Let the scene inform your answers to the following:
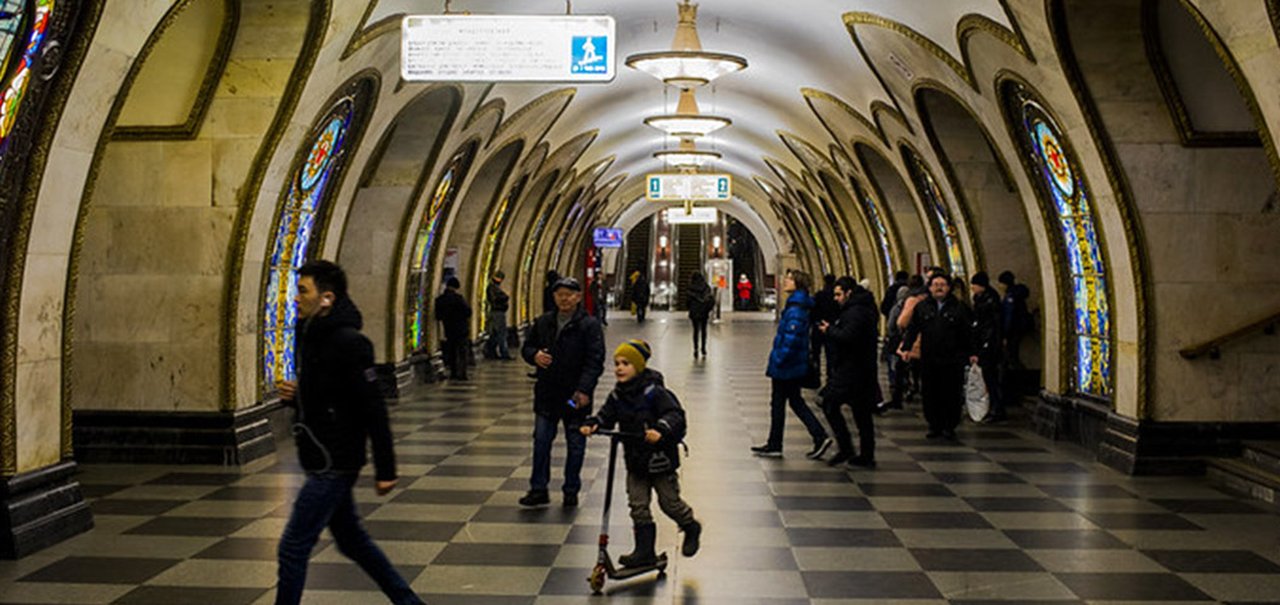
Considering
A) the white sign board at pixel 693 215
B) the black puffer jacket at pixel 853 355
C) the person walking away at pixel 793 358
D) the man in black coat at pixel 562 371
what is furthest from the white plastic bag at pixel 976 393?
the white sign board at pixel 693 215

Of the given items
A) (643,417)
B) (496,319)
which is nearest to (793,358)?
(643,417)

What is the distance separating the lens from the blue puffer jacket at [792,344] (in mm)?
10172

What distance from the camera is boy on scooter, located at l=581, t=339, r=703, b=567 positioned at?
6.20 m

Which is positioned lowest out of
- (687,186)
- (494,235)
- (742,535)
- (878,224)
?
(742,535)

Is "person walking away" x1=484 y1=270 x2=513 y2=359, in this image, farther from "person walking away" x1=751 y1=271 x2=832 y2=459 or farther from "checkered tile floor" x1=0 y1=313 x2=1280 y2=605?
"person walking away" x1=751 y1=271 x2=832 y2=459

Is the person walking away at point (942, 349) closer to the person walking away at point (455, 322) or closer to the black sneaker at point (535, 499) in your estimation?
the black sneaker at point (535, 499)

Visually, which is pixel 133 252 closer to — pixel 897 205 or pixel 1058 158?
pixel 1058 158

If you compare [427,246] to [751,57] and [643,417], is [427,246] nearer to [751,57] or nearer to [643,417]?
[751,57]

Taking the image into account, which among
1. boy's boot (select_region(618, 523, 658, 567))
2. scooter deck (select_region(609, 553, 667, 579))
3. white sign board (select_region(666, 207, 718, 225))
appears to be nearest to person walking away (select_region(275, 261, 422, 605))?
scooter deck (select_region(609, 553, 667, 579))

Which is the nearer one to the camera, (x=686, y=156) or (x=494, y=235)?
(x=494, y=235)

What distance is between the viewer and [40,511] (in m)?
6.98

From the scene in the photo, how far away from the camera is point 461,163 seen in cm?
1680

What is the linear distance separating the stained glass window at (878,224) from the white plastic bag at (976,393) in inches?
392

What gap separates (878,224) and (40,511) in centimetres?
1802
